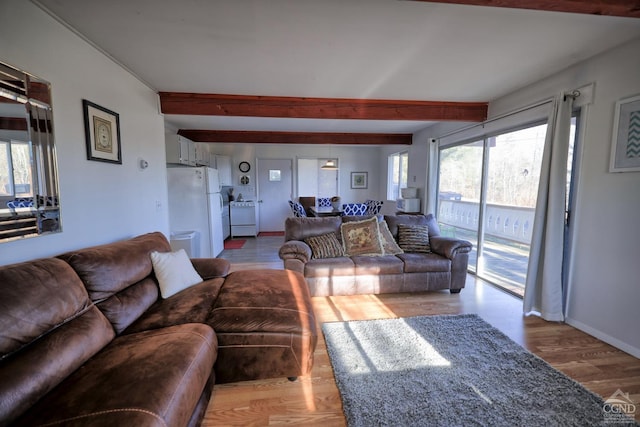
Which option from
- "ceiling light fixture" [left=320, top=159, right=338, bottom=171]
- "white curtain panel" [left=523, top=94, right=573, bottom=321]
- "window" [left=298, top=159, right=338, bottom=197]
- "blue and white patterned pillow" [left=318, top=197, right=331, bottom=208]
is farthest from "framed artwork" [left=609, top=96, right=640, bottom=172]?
"window" [left=298, top=159, right=338, bottom=197]

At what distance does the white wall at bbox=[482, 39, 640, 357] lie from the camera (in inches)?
79.9

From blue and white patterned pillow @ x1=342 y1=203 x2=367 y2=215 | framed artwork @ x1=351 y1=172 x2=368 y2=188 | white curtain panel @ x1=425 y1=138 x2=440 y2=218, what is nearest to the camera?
white curtain panel @ x1=425 y1=138 x2=440 y2=218

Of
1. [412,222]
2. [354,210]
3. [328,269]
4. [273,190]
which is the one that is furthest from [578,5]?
[273,190]

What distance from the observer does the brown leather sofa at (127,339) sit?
102cm

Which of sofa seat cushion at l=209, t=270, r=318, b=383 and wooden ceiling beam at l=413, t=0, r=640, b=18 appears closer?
wooden ceiling beam at l=413, t=0, r=640, b=18

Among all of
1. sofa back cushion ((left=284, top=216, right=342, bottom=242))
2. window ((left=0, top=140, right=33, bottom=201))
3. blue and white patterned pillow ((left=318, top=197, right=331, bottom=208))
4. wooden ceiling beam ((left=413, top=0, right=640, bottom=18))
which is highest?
wooden ceiling beam ((left=413, top=0, right=640, bottom=18))

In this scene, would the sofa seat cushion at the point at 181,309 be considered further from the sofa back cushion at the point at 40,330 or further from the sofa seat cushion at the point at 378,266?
the sofa seat cushion at the point at 378,266

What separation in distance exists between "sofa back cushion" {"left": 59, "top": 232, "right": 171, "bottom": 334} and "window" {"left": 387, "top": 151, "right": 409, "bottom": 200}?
5.04 meters

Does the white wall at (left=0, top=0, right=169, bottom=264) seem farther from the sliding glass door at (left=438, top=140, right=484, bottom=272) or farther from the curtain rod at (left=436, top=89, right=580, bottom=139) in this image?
the sliding glass door at (left=438, top=140, right=484, bottom=272)

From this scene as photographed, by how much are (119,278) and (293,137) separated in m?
4.42

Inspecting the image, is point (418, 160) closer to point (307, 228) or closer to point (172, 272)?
point (307, 228)

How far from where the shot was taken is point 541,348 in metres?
2.12

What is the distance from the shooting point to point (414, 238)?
11.4 feet

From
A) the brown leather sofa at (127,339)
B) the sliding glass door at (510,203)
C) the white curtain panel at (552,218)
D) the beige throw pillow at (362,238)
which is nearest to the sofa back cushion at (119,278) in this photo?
the brown leather sofa at (127,339)
